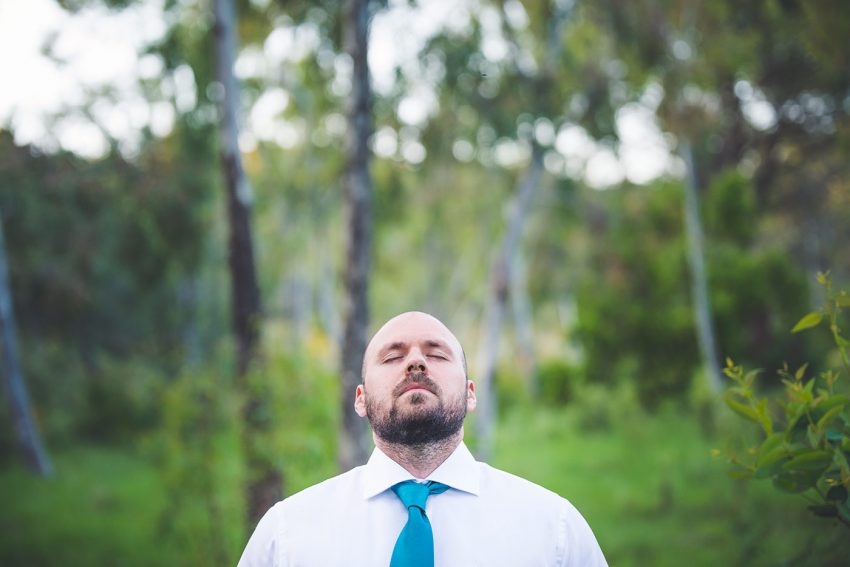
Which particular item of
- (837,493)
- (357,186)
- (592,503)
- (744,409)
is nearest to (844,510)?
→ (837,493)

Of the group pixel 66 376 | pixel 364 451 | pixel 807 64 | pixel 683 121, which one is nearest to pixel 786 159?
pixel 807 64

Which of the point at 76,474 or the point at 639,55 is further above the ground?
the point at 639,55

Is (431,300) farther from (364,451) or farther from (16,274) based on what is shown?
(364,451)

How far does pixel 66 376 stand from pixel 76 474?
3418mm

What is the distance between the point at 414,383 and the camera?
6.19ft

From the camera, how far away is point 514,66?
10.6 metres

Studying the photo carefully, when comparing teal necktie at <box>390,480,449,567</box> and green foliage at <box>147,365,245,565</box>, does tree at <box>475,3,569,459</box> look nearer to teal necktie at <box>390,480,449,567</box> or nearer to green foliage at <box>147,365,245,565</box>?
green foliage at <box>147,365,245,565</box>

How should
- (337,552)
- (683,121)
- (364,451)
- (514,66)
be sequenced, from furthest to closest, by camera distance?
(683,121) < (514,66) < (364,451) < (337,552)

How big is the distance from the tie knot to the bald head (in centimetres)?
32

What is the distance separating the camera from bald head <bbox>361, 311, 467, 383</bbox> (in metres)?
1.98

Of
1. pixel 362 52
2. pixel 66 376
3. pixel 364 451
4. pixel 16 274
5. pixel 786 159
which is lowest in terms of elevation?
pixel 66 376

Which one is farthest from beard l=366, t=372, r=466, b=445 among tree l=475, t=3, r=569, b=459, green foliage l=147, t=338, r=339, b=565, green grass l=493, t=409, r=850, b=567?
tree l=475, t=3, r=569, b=459

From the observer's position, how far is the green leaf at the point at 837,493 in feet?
6.47

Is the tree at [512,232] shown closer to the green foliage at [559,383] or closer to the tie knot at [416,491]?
the green foliage at [559,383]
